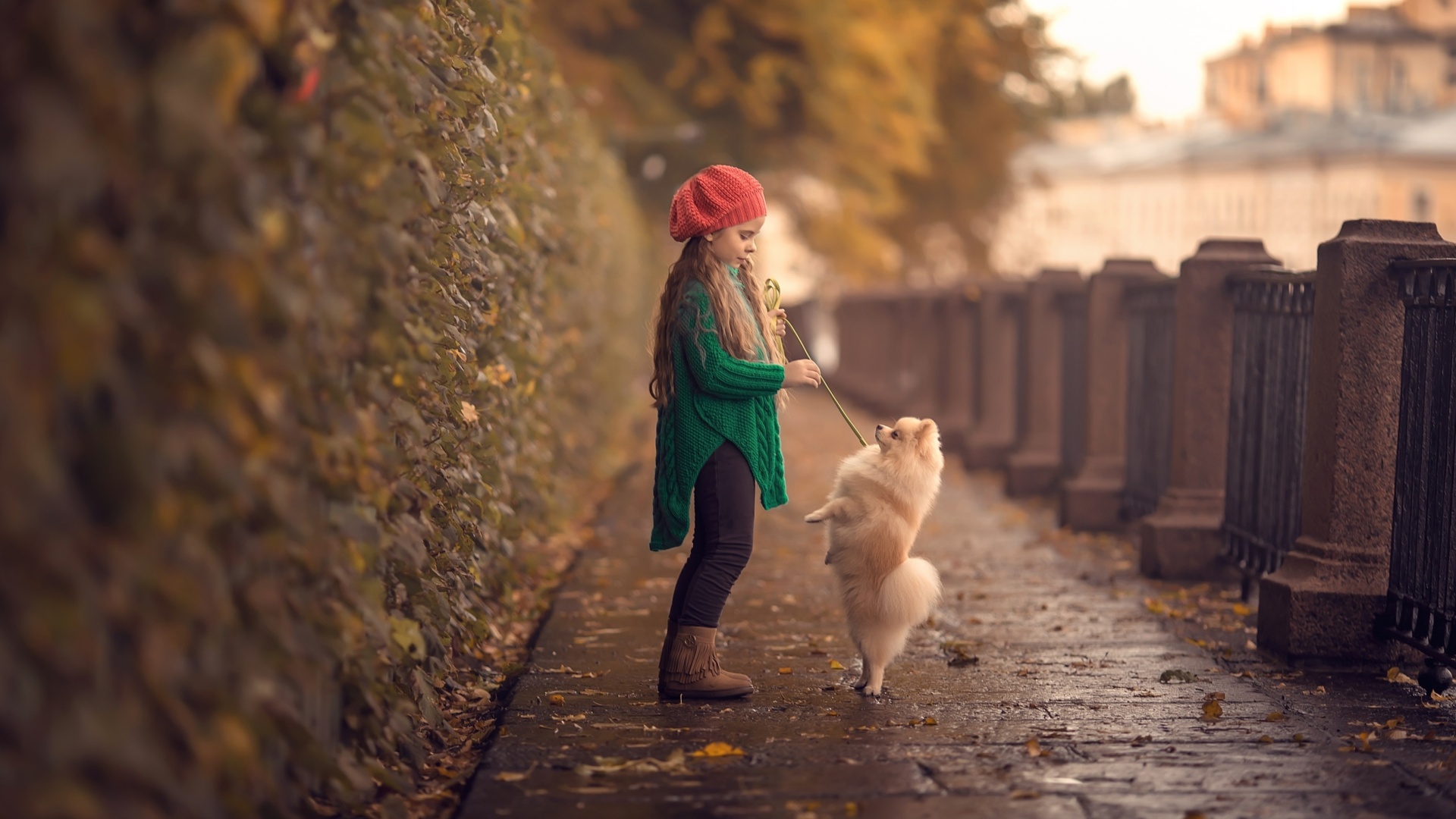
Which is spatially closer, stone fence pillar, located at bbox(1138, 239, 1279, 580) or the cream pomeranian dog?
the cream pomeranian dog

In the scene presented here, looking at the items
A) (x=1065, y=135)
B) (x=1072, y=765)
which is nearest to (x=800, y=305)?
(x=1072, y=765)

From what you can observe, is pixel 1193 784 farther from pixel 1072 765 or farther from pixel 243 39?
pixel 243 39

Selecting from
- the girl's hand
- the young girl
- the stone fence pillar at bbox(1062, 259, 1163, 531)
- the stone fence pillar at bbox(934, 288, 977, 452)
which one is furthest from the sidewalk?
the stone fence pillar at bbox(934, 288, 977, 452)

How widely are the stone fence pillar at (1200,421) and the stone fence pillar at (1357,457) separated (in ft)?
7.02

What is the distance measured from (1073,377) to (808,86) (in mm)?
11246

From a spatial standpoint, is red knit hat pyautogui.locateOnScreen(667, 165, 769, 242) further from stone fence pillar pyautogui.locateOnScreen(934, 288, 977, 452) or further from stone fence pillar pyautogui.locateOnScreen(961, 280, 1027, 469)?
stone fence pillar pyautogui.locateOnScreen(934, 288, 977, 452)

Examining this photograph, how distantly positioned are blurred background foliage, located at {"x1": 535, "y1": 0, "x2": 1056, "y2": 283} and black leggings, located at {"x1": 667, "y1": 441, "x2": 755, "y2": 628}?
13.1 m

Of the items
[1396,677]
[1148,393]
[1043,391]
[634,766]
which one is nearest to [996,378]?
[1043,391]

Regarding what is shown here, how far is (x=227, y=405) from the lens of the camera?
2.84m

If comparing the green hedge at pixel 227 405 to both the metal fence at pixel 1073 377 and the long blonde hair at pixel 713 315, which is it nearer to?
the long blonde hair at pixel 713 315

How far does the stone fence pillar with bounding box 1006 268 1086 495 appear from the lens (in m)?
13.0

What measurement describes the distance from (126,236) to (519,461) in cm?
492

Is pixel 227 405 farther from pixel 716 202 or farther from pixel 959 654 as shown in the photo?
pixel 959 654

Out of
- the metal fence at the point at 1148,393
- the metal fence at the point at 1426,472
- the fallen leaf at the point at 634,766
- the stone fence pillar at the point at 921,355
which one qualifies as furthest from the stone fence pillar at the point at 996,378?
the fallen leaf at the point at 634,766
